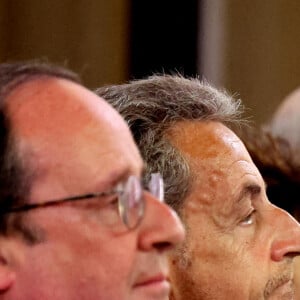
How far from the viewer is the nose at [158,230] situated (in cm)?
170

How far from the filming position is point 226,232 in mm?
2180

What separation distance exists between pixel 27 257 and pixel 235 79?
2.62 m

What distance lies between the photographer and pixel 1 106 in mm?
1700

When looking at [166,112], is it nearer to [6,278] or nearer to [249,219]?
[249,219]

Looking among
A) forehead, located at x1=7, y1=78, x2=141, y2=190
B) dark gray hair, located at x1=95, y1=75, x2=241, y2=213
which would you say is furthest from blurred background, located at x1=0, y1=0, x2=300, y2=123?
forehead, located at x1=7, y1=78, x2=141, y2=190

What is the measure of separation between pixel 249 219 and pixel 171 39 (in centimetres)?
206

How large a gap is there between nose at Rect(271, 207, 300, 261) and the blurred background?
1810 mm

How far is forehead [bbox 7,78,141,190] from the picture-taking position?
167 centimetres

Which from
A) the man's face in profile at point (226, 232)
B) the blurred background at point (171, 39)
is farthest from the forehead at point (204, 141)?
the blurred background at point (171, 39)

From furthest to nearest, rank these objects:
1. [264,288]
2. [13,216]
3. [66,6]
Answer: [66,6] → [264,288] → [13,216]

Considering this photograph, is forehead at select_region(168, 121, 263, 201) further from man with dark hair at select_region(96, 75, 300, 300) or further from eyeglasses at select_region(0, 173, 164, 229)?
eyeglasses at select_region(0, 173, 164, 229)

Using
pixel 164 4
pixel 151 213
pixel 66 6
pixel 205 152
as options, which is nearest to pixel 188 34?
pixel 164 4

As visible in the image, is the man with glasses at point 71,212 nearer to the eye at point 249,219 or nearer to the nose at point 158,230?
the nose at point 158,230

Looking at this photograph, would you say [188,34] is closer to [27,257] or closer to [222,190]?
[222,190]
